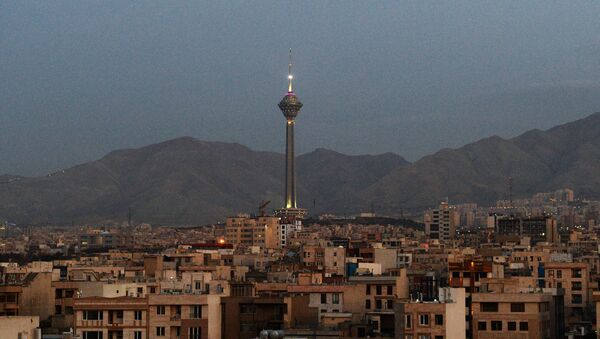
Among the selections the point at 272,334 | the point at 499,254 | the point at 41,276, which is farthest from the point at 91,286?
the point at 499,254

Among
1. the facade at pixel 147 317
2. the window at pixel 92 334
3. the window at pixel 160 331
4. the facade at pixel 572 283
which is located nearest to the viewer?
the window at pixel 92 334

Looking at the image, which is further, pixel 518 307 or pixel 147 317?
pixel 518 307

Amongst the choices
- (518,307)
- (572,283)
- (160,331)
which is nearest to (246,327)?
(160,331)

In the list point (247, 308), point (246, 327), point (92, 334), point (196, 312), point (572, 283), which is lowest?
point (92, 334)

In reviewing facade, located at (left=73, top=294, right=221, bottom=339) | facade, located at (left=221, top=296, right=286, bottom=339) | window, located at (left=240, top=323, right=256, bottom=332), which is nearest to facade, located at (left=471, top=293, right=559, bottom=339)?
facade, located at (left=221, top=296, right=286, bottom=339)

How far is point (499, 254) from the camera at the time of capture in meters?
116

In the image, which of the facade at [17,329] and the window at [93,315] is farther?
the window at [93,315]

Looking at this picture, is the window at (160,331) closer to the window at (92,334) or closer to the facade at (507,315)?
the window at (92,334)

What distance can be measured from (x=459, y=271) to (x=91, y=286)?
13.9m

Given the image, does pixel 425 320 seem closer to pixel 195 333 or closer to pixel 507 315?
pixel 507 315

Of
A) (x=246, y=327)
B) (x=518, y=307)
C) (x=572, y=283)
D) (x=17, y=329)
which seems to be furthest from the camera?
(x=572, y=283)

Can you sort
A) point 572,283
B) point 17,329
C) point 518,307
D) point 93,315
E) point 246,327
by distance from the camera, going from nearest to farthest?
point 17,329
point 93,315
point 246,327
point 518,307
point 572,283

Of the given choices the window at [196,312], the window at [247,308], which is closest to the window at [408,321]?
the window at [196,312]

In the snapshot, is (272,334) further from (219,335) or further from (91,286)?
(91,286)
